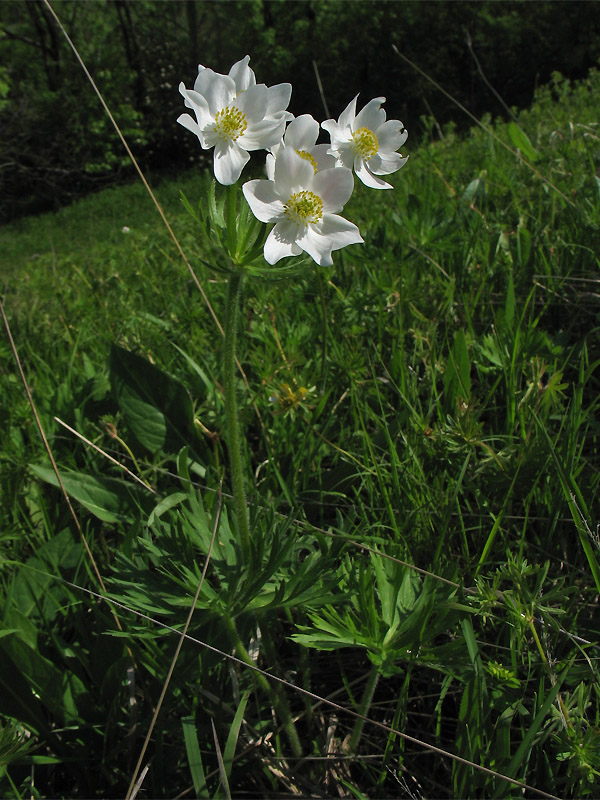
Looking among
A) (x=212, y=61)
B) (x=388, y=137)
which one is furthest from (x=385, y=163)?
(x=212, y=61)

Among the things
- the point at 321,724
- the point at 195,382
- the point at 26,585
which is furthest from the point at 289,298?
the point at 321,724

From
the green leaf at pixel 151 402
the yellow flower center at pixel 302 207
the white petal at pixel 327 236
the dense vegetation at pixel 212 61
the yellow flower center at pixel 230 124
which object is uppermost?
the yellow flower center at pixel 230 124

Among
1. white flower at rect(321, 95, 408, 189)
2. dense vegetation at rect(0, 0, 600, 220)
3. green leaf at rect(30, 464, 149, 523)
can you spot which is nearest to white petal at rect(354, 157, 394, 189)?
white flower at rect(321, 95, 408, 189)

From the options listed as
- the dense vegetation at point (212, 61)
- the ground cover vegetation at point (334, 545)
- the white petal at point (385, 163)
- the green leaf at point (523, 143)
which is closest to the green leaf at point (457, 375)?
the ground cover vegetation at point (334, 545)

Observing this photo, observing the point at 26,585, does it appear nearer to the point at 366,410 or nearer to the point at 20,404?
the point at 20,404

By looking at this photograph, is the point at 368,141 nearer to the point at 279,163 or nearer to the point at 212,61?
the point at 279,163

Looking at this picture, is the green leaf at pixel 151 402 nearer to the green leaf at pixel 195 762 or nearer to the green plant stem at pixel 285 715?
the green plant stem at pixel 285 715
